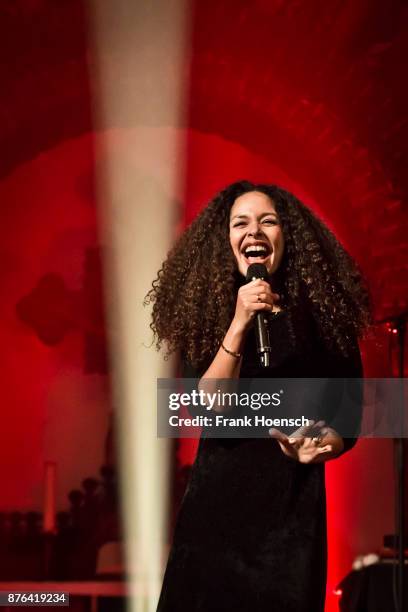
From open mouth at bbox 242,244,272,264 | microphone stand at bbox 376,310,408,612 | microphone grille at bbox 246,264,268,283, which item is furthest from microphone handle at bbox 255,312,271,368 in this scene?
microphone stand at bbox 376,310,408,612

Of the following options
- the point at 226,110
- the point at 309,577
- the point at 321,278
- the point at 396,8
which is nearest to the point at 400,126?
the point at 396,8

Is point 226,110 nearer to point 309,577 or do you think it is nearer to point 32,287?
point 32,287

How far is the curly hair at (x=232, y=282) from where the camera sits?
186 centimetres

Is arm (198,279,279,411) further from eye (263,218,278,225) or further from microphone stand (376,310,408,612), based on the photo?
microphone stand (376,310,408,612)

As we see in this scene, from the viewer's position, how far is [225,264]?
1.90m

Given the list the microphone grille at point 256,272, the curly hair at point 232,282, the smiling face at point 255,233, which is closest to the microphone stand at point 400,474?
the curly hair at point 232,282

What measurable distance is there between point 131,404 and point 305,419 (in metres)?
0.99

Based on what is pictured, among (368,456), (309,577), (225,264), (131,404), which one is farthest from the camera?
(368,456)

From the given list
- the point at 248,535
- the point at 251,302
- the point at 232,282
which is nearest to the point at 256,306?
the point at 251,302

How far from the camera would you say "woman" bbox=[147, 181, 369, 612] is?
1595 millimetres

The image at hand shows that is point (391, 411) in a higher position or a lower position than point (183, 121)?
lower

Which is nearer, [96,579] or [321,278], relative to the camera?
[321,278]

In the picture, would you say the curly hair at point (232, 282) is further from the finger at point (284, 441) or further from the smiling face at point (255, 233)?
the finger at point (284, 441)

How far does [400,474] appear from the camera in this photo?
2.79 m
